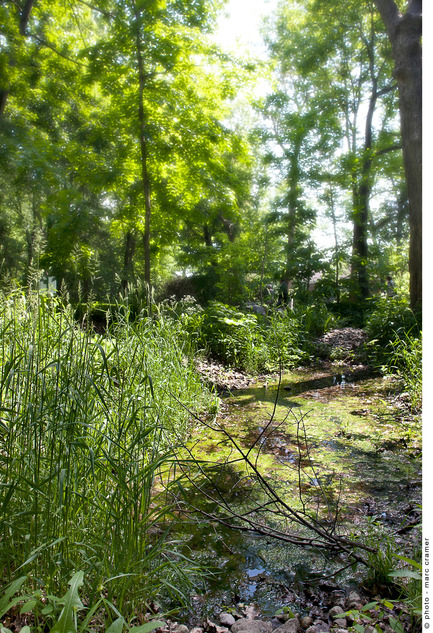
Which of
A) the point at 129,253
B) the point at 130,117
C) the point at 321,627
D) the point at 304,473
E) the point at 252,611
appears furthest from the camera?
the point at 129,253

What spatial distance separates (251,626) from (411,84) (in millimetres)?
5330

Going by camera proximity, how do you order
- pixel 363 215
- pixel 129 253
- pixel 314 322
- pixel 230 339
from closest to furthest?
pixel 129 253 → pixel 230 339 → pixel 314 322 → pixel 363 215

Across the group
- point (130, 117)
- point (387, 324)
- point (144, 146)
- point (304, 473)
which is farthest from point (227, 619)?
point (130, 117)

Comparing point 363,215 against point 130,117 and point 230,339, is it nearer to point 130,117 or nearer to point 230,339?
point 230,339

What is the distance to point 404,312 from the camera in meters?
4.96

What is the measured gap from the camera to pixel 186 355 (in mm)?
4191

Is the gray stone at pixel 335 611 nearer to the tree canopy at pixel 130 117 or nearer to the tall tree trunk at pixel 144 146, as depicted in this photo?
the tree canopy at pixel 130 117

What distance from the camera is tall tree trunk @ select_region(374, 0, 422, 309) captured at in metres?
4.43

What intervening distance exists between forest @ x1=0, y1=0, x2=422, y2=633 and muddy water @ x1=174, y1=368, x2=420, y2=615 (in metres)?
0.01

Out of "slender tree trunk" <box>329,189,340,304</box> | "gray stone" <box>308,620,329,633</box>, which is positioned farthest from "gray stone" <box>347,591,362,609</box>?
"slender tree trunk" <box>329,189,340,304</box>

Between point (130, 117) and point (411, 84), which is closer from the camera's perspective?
point (411, 84)

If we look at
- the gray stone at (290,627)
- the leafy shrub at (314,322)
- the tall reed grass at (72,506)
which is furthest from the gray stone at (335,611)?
the leafy shrub at (314,322)

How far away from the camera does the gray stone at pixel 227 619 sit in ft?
3.79
